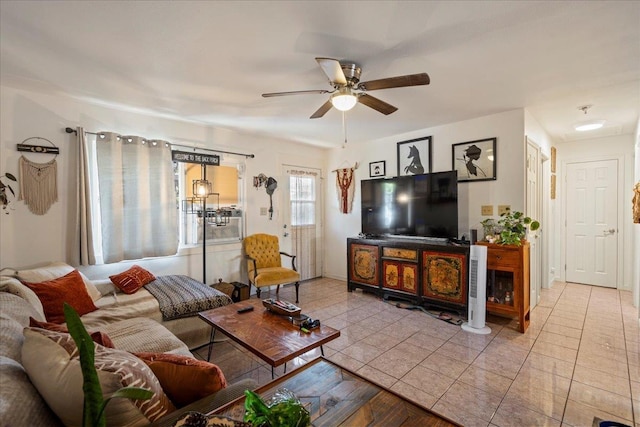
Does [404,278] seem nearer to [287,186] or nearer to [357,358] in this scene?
[357,358]

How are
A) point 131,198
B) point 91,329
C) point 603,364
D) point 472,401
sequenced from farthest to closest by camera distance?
1. point 131,198
2. point 603,364
3. point 91,329
4. point 472,401

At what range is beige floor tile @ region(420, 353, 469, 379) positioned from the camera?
93.3 inches

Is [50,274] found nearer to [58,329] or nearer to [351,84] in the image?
[58,329]

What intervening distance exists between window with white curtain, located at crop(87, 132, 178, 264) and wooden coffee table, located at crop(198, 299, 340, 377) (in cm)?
159

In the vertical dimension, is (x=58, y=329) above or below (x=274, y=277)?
above

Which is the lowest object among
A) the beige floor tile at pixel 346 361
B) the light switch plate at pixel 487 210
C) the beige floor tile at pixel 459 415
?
the beige floor tile at pixel 459 415

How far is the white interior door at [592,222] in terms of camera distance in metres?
4.61

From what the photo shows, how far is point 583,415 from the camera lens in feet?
6.17

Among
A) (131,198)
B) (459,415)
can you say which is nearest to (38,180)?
(131,198)

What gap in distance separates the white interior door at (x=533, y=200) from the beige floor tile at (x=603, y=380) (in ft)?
4.59

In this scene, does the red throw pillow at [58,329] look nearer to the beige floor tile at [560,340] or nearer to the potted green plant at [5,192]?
the potted green plant at [5,192]

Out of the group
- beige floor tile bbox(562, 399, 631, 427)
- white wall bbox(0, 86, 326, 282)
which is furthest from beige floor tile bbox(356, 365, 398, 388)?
white wall bbox(0, 86, 326, 282)

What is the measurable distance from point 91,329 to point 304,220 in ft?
11.8

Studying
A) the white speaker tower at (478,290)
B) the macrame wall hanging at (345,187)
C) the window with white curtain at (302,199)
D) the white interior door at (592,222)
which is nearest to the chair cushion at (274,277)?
the window with white curtain at (302,199)
